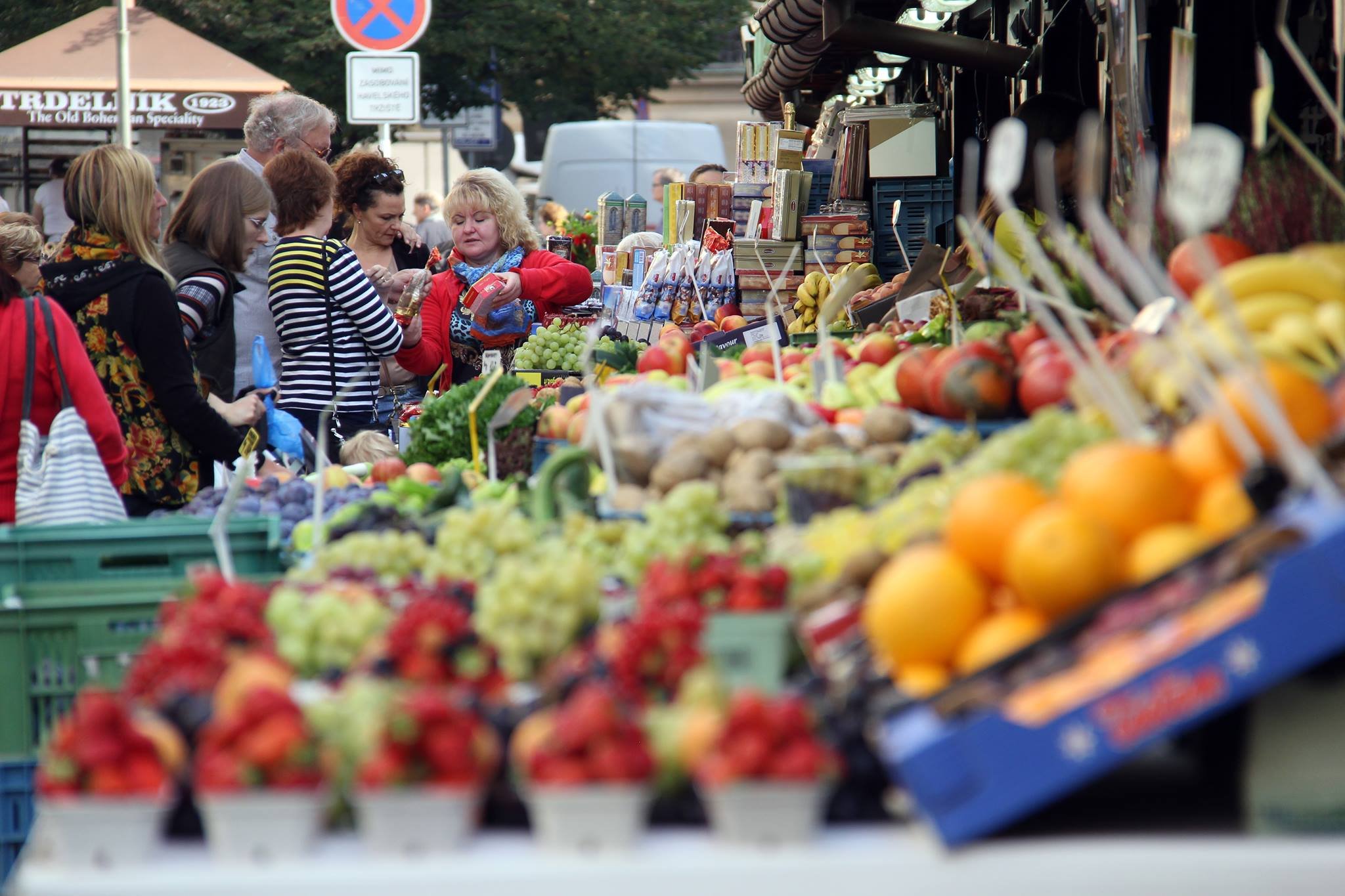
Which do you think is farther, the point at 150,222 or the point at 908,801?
the point at 150,222

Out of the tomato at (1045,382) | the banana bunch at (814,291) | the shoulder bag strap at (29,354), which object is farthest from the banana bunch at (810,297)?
the tomato at (1045,382)

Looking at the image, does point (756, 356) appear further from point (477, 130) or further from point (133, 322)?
point (477, 130)

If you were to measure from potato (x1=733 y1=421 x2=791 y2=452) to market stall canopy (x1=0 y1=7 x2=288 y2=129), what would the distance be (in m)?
11.1

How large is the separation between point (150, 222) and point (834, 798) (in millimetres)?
3814

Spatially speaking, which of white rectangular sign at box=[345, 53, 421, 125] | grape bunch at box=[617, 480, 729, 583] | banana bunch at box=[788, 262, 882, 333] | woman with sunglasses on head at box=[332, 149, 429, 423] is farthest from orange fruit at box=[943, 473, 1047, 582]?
white rectangular sign at box=[345, 53, 421, 125]

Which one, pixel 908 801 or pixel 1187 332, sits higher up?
pixel 1187 332

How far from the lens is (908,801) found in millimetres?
1906

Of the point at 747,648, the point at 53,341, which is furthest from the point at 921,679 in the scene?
the point at 53,341

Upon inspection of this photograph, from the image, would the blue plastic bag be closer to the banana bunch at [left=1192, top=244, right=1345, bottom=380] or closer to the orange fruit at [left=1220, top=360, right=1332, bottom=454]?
the banana bunch at [left=1192, top=244, right=1345, bottom=380]

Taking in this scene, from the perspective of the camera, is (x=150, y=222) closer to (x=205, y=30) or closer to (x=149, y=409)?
(x=149, y=409)

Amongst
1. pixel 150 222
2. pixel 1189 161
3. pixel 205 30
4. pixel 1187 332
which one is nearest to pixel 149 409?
pixel 150 222

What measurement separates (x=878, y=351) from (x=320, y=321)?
264cm

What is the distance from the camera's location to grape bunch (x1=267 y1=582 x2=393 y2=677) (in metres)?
2.36

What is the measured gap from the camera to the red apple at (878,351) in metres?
4.51
